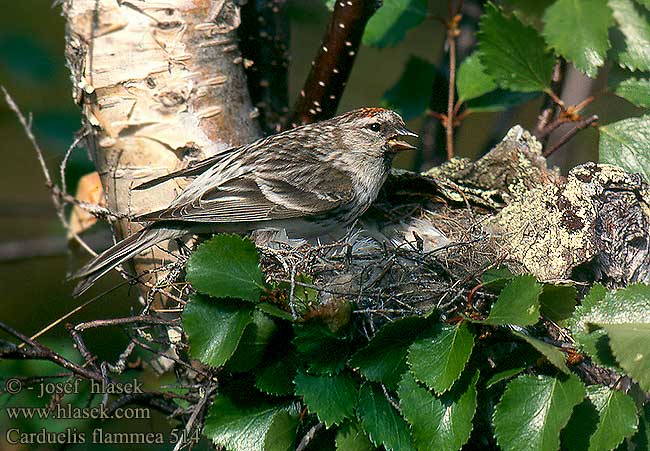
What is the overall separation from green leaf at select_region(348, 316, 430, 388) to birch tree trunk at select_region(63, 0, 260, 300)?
109 cm

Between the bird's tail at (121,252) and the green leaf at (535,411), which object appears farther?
the bird's tail at (121,252)

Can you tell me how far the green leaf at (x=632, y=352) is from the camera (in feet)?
7.45

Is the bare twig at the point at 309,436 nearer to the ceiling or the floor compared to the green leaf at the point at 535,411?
nearer to the floor

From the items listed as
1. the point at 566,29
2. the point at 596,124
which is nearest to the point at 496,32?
the point at 566,29

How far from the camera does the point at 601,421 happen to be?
241 centimetres

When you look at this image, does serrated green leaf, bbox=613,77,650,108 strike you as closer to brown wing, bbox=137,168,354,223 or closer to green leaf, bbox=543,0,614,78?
green leaf, bbox=543,0,614,78

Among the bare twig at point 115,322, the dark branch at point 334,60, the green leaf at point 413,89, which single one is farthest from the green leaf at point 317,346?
the green leaf at point 413,89

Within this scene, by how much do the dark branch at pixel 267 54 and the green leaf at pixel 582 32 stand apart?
120cm

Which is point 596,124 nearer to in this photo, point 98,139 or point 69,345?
point 98,139

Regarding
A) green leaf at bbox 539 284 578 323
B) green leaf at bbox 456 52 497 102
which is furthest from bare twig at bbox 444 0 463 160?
green leaf at bbox 539 284 578 323

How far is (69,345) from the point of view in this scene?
3.92 metres

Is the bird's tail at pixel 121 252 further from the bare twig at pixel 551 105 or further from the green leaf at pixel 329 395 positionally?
the bare twig at pixel 551 105

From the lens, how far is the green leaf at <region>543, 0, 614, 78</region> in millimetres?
3408

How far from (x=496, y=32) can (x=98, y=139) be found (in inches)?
64.8
